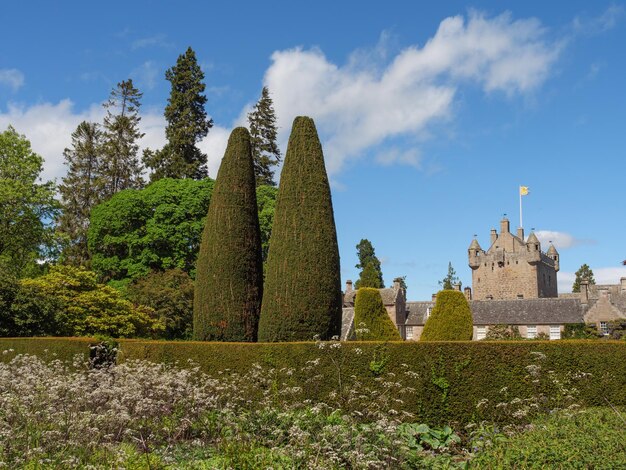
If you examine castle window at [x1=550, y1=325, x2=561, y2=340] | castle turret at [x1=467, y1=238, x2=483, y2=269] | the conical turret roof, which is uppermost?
the conical turret roof

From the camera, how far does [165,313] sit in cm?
3075

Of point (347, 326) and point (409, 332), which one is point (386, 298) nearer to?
point (409, 332)

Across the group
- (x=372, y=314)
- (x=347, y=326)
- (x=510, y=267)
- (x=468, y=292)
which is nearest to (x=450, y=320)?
(x=372, y=314)

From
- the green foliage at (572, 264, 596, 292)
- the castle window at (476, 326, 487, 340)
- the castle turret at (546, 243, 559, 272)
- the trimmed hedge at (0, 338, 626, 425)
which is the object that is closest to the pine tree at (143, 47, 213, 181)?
the castle window at (476, 326, 487, 340)

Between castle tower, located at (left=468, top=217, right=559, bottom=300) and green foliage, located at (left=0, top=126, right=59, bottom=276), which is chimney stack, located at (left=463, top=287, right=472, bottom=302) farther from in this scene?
green foliage, located at (left=0, top=126, right=59, bottom=276)

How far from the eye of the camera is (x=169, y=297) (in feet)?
99.8

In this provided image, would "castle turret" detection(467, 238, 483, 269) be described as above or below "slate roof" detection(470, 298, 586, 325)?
above

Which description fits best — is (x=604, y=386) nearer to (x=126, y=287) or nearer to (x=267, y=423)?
(x=267, y=423)

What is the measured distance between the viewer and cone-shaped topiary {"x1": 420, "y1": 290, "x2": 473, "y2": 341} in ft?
75.8

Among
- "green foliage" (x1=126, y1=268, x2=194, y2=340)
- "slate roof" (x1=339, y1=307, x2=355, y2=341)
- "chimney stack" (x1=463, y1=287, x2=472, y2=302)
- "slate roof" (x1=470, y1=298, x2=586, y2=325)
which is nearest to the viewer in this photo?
"green foliage" (x1=126, y1=268, x2=194, y2=340)

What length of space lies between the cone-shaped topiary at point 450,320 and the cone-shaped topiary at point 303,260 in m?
8.05

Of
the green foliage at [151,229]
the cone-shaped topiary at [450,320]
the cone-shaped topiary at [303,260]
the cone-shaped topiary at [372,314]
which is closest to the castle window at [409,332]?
the green foliage at [151,229]

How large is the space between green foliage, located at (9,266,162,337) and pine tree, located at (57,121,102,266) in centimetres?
1260

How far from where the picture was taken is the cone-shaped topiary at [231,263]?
57.3 feet
